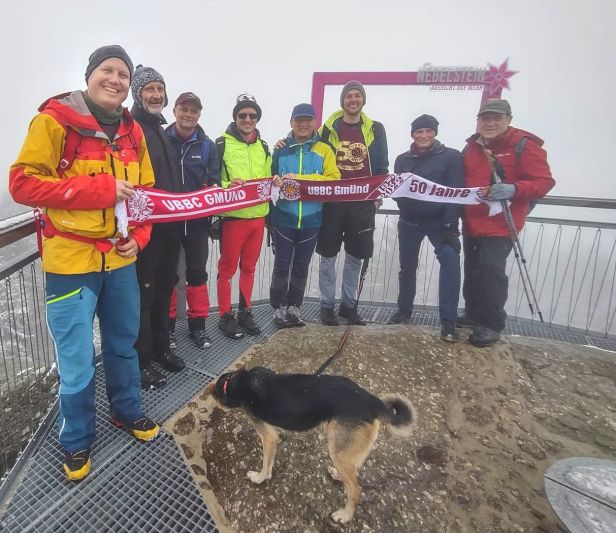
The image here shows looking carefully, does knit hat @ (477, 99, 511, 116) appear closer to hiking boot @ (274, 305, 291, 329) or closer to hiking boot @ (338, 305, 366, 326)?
hiking boot @ (338, 305, 366, 326)

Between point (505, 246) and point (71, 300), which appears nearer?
point (71, 300)

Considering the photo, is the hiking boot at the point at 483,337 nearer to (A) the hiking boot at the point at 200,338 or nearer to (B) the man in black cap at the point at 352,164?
(B) the man in black cap at the point at 352,164

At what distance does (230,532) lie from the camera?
8.06ft

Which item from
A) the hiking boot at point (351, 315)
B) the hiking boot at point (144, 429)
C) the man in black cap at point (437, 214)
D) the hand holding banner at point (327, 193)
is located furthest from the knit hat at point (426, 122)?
the hiking boot at point (144, 429)

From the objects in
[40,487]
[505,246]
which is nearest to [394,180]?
[505,246]

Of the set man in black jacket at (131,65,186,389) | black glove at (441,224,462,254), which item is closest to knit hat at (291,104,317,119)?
man in black jacket at (131,65,186,389)

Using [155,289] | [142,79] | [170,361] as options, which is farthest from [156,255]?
[142,79]

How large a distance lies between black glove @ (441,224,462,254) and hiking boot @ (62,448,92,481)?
4453 mm

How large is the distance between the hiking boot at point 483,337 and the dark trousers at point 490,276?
0.06m

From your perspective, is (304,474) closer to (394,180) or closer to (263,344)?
(263,344)

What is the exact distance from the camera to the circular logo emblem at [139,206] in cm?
288

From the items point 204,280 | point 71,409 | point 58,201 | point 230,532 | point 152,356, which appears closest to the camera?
point 58,201

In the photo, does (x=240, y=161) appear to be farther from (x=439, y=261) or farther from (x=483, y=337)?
(x=483, y=337)

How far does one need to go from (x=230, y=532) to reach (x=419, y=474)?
1532mm
